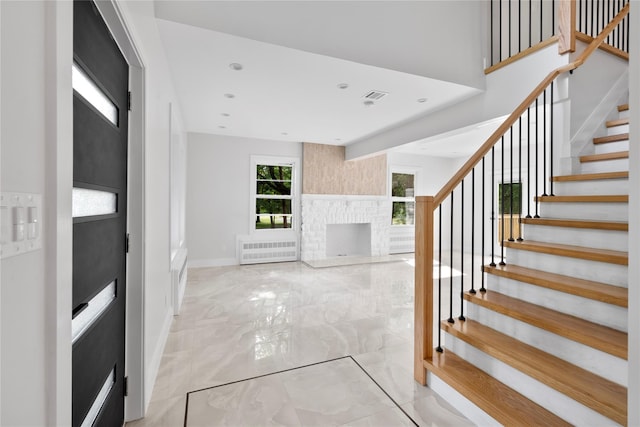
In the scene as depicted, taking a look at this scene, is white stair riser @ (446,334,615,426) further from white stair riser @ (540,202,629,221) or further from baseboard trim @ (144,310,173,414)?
baseboard trim @ (144,310,173,414)

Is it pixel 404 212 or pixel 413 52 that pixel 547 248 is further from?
pixel 404 212

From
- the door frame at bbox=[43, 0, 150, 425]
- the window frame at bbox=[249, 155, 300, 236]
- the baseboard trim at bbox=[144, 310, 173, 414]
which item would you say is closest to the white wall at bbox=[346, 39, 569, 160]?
the window frame at bbox=[249, 155, 300, 236]

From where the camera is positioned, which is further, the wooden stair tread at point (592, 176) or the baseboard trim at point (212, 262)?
the baseboard trim at point (212, 262)

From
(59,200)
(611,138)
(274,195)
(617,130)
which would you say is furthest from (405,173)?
(59,200)

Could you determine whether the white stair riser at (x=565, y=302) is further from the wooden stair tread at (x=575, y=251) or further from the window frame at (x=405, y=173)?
the window frame at (x=405, y=173)

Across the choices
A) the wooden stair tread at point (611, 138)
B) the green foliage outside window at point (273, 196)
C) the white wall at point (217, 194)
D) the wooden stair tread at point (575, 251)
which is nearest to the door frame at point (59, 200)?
the wooden stair tread at point (575, 251)

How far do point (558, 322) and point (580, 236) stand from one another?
83cm

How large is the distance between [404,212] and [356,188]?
1.69m

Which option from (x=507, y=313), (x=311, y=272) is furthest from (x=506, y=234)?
(x=507, y=313)

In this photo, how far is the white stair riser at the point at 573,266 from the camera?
5.80 feet

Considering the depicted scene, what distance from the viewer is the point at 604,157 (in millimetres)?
2469

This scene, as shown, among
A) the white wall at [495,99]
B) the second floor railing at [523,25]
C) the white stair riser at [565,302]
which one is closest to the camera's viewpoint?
the white stair riser at [565,302]

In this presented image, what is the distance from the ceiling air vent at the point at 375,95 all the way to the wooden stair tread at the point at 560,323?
2459 mm

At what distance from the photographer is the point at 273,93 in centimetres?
353
